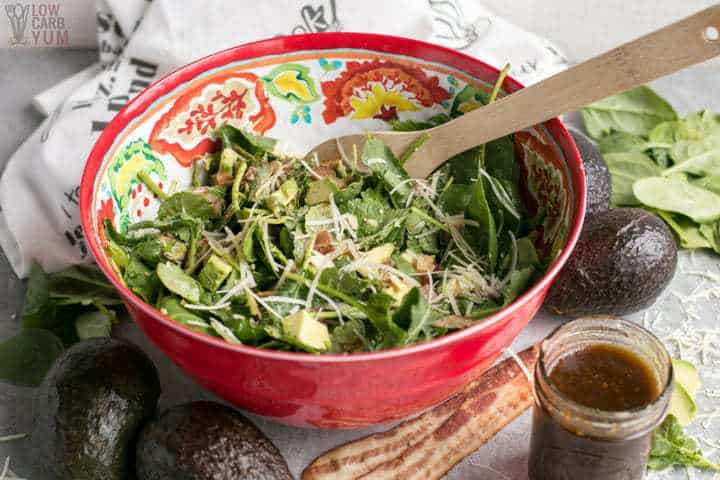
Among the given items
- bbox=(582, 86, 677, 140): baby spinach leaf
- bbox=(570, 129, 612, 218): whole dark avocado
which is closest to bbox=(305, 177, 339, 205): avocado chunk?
bbox=(570, 129, 612, 218): whole dark avocado

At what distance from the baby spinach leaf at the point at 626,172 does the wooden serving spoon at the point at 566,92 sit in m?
0.58

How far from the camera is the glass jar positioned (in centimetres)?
162

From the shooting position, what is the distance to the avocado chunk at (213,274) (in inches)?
73.5

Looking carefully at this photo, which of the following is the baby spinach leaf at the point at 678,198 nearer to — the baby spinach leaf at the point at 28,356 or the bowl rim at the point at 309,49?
the bowl rim at the point at 309,49

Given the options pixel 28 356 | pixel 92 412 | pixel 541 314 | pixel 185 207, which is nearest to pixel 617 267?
pixel 541 314

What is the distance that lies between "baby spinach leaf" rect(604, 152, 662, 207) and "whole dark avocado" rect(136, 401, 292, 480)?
1165 mm

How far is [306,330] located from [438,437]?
0.44 meters

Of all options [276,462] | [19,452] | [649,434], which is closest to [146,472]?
[276,462]

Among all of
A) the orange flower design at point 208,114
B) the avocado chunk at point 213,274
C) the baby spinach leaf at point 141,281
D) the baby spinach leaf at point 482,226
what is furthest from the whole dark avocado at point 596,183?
the baby spinach leaf at point 141,281

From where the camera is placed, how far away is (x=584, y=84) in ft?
5.95

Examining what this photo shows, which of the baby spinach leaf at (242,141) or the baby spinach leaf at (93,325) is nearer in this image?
the baby spinach leaf at (93,325)

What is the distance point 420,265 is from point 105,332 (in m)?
0.74

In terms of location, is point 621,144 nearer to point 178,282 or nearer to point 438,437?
point 438,437

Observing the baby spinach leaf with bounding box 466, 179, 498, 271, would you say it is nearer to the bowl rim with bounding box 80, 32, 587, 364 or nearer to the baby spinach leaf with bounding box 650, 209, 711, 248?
the bowl rim with bounding box 80, 32, 587, 364
